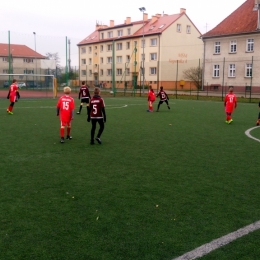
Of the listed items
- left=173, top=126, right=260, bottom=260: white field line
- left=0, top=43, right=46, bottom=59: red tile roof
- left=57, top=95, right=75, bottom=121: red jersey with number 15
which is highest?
left=0, top=43, right=46, bottom=59: red tile roof

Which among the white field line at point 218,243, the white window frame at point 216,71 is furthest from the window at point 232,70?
the white field line at point 218,243

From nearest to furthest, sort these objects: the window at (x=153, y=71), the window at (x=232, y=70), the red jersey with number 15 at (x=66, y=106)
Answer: the red jersey with number 15 at (x=66, y=106), the window at (x=232, y=70), the window at (x=153, y=71)

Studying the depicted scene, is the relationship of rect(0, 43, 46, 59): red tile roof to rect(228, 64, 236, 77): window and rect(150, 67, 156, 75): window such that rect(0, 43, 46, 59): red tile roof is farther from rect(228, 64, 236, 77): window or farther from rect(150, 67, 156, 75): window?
rect(228, 64, 236, 77): window

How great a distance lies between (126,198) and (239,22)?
4437 centimetres

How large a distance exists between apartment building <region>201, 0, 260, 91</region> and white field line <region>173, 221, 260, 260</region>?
123 ft

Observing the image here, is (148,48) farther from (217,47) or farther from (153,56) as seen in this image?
(217,47)

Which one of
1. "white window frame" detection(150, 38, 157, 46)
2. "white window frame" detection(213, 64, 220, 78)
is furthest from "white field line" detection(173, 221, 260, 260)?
"white window frame" detection(150, 38, 157, 46)

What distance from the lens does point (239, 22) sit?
44.6 m

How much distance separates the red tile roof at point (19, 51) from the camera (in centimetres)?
3706

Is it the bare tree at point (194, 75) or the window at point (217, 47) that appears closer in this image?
the window at point (217, 47)

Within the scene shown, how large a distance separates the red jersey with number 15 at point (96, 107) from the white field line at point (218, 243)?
5855 millimetres

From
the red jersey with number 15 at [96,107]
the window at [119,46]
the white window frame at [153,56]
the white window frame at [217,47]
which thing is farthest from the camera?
the window at [119,46]

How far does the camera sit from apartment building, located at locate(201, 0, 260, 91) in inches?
1634

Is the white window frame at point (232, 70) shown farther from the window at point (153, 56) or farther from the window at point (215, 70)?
the window at point (153, 56)
